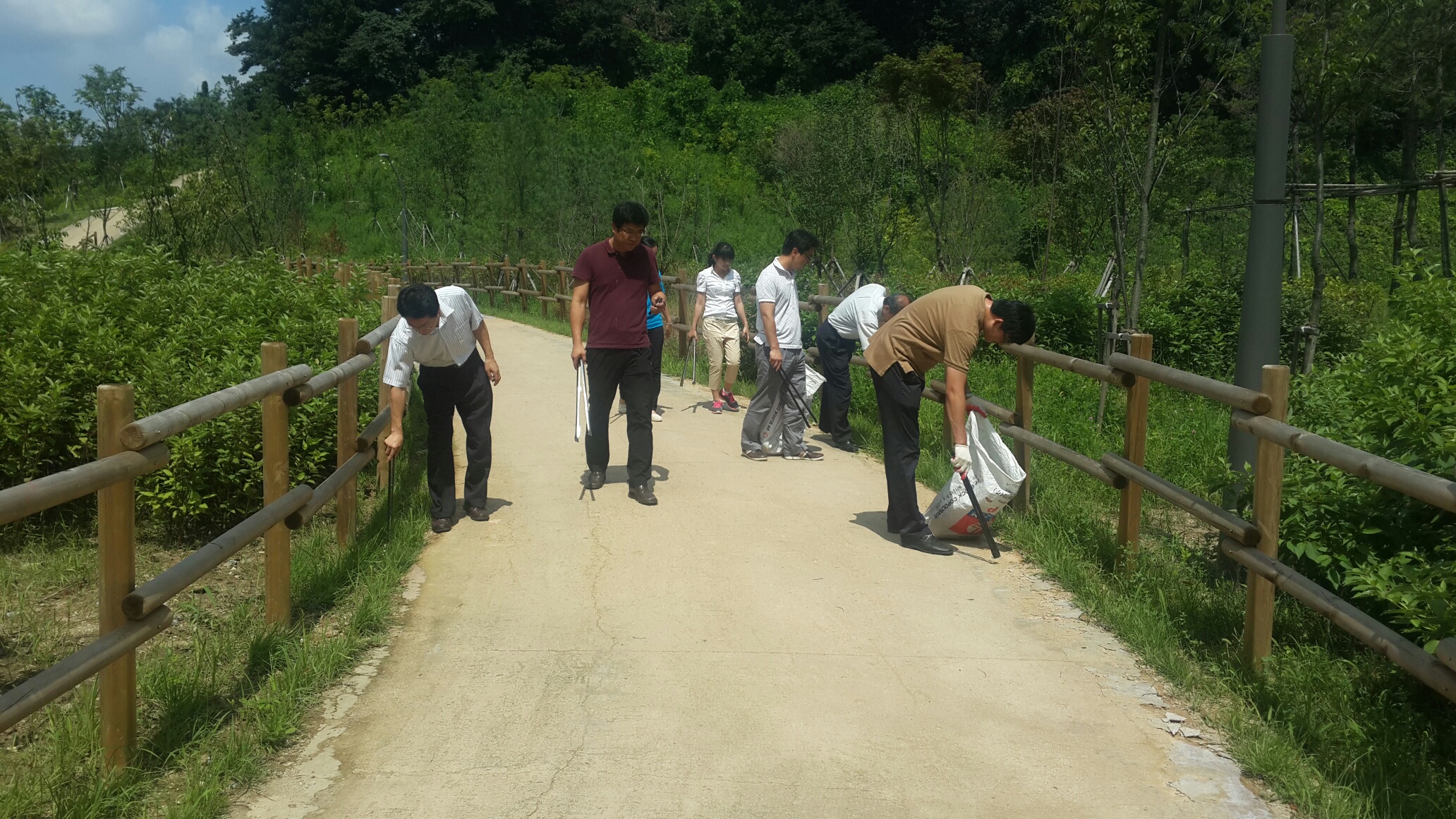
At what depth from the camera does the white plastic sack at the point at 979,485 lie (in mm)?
7070

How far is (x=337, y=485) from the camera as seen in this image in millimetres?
6395

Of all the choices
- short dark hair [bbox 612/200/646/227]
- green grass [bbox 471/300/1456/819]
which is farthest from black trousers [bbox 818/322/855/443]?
short dark hair [bbox 612/200/646/227]

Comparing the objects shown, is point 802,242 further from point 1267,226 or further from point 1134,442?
point 1267,226

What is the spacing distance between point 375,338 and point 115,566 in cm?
387

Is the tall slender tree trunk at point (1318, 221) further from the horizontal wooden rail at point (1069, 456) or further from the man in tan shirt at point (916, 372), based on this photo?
the man in tan shirt at point (916, 372)

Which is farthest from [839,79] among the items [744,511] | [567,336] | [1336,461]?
[1336,461]

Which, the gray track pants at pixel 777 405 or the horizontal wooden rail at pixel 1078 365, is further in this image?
the gray track pants at pixel 777 405

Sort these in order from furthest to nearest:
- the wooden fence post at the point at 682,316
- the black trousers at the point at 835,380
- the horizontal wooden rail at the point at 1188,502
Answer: the wooden fence post at the point at 682,316 → the black trousers at the point at 835,380 → the horizontal wooden rail at the point at 1188,502

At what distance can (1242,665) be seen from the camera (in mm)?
5234

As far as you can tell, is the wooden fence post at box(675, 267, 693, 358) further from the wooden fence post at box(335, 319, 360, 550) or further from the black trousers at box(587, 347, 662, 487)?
the wooden fence post at box(335, 319, 360, 550)

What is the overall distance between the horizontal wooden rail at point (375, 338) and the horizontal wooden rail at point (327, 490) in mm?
600

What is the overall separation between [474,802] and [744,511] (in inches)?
165

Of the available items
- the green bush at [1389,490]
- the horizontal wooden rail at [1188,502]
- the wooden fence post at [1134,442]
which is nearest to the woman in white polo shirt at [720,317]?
the wooden fence post at [1134,442]

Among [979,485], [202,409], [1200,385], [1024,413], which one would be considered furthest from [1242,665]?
[202,409]
